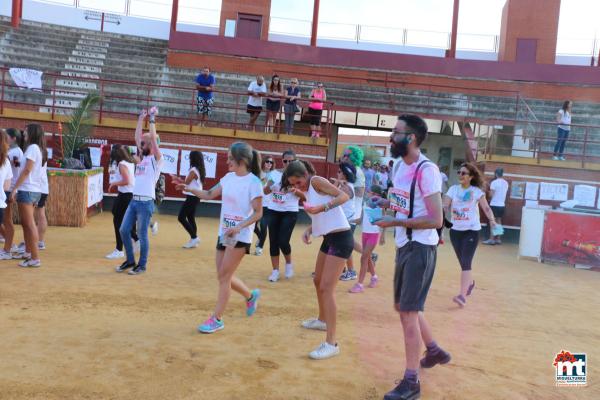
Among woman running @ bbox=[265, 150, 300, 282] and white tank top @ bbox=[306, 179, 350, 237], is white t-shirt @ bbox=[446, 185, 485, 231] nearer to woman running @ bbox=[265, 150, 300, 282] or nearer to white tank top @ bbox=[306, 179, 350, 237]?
woman running @ bbox=[265, 150, 300, 282]

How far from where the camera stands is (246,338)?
4.79m

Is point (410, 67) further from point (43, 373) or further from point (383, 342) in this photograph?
point (43, 373)

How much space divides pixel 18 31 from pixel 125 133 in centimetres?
1162

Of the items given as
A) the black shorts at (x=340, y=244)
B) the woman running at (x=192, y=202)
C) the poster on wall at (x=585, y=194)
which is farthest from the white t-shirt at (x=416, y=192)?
the poster on wall at (x=585, y=194)

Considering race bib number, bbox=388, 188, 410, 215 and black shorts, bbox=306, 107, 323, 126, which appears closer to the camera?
race bib number, bbox=388, 188, 410, 215

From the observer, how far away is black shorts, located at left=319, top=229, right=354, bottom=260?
462cm

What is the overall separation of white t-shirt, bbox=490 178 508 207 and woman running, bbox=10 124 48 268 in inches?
448

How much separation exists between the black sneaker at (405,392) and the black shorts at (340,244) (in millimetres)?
1252

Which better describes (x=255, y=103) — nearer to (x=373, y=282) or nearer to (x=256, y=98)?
(x=256, y=98)

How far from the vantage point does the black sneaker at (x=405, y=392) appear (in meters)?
3.67

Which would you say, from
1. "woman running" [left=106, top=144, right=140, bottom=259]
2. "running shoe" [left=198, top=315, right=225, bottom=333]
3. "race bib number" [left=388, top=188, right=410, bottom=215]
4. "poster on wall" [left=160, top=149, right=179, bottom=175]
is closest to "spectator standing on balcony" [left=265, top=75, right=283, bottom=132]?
"poster on wall" [left=160, top=149, right=179, bottom=175]

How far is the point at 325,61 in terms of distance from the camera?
23.5 m

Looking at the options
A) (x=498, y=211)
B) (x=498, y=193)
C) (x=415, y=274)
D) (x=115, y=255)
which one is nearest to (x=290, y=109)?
(x=498, y=193)

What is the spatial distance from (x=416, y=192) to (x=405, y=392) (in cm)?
141
